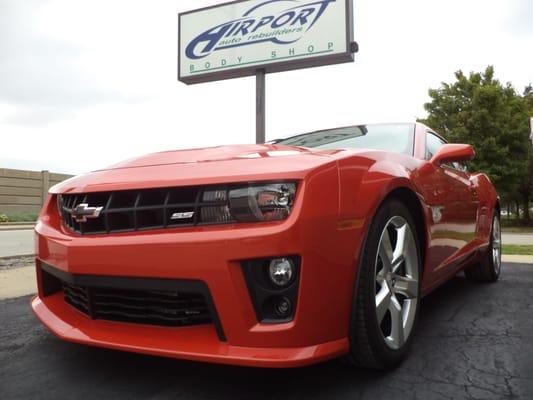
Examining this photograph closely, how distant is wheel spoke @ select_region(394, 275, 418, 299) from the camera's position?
6.81 feet

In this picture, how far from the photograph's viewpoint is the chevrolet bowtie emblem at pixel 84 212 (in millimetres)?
1856

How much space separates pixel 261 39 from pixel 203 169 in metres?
10.4

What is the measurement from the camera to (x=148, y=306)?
5.73ft

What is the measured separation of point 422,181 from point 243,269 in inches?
48.5

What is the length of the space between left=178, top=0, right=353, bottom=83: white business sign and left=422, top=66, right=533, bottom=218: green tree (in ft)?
45.8

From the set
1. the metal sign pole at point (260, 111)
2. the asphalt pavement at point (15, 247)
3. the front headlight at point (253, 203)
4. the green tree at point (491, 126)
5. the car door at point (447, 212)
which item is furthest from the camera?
the green tree at point (491, 126)

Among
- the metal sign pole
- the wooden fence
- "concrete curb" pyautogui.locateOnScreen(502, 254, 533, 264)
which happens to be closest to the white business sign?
the metal sign pole

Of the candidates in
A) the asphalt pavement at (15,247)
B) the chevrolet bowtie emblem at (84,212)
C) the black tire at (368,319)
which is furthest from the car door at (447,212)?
the asphalt pavement at (15,247)

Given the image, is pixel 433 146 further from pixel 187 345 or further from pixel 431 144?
pixel 187 345

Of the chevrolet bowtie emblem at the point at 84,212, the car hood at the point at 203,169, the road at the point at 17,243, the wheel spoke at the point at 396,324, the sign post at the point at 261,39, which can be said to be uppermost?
the sign post at the point at 261,39

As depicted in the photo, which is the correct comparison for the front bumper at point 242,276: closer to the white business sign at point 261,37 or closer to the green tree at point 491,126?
the white business sign at point 261,37

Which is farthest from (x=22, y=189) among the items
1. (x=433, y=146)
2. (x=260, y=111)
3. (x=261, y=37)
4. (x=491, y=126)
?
(x=433, y=146)

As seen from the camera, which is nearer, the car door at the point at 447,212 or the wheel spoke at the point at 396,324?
the wheel spoke at the point at 396,324

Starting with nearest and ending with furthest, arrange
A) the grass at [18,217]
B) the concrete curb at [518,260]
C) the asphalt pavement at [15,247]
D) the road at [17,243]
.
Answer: the concrete curb at [518,260], the asphalt pavement at [15,247], the road at [17,243], the grass at [18,217]
